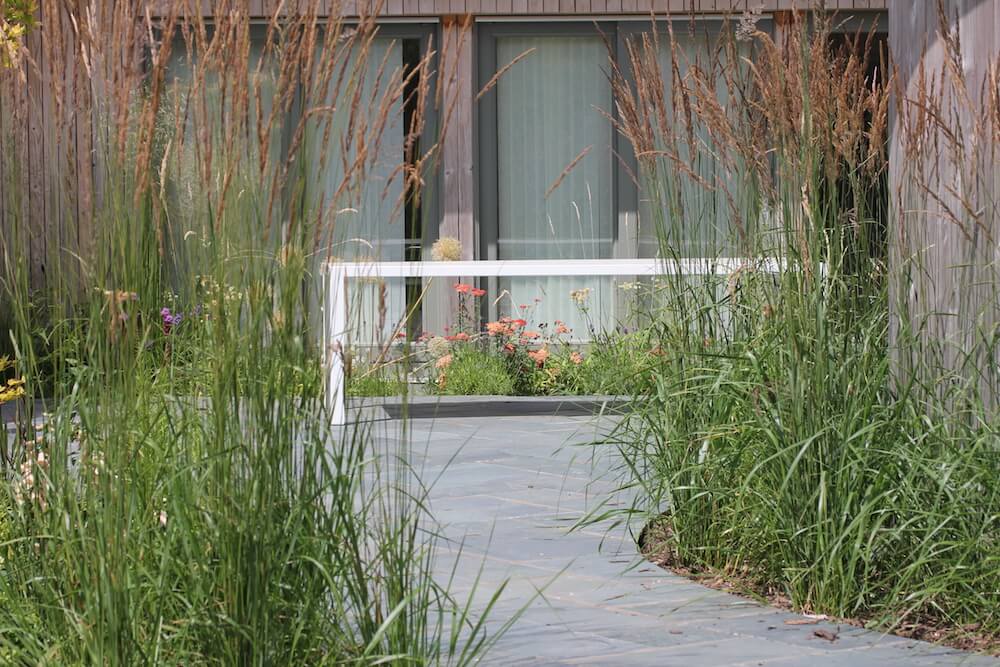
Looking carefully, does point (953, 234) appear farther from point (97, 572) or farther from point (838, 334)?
point (97, 572)

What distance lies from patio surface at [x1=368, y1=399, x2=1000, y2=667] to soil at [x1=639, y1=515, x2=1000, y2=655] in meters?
0.05

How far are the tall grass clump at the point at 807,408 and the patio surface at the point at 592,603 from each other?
5.5 inches

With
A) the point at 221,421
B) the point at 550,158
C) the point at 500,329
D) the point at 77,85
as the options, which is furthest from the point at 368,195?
the point at 550,158

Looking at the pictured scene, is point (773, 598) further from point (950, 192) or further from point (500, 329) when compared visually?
point (500, 329)

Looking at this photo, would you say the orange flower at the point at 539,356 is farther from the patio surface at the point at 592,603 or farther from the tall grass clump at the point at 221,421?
the tall grass clump at the point at 221,421

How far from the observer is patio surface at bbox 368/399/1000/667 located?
3.14 meters

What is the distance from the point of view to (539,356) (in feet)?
27.9

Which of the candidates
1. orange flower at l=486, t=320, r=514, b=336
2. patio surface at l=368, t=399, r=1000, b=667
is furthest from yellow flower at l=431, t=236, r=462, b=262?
patio surface at l=368, t=399, r=1000, b=667

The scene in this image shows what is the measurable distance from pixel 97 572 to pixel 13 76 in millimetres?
1211

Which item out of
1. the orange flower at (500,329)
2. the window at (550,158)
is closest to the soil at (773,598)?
the orange flower at (500,329)

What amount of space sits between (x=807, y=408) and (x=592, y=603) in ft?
2.64

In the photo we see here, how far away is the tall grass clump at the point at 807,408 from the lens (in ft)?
10.8

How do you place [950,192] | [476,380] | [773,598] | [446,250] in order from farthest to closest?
[446,250] < [476,380] < [773,598] < [950,192]

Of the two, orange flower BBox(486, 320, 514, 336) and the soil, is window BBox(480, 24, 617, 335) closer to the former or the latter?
orange flower BBox(486, 320, 514, 336)
